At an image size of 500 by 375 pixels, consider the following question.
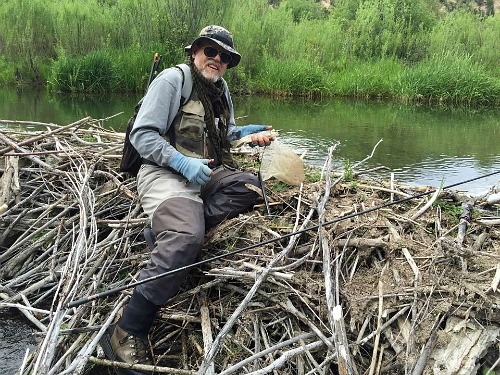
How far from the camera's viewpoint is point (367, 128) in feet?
37.3

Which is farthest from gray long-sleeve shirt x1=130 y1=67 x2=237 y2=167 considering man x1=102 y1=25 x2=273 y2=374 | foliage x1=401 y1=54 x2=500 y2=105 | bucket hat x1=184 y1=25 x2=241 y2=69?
foliage x1=401 y1=54 x2=500 y2=105

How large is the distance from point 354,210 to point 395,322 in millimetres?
957

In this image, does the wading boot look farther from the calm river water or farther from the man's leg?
the calm river water

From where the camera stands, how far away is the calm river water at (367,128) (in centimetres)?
744

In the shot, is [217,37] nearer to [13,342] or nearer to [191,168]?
[191,168]

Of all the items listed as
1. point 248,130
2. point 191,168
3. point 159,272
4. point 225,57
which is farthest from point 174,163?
point 248,130

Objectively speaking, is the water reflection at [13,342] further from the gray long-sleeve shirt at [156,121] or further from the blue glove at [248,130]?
the blue glove at [248,130]

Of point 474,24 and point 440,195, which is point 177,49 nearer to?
point 474,24

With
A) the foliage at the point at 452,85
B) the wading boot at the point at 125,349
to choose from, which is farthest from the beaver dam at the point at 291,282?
the foliage at the point at 452,85

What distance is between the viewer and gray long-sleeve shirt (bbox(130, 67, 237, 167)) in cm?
328

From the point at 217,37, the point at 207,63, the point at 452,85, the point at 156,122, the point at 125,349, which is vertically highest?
the point at 217,37

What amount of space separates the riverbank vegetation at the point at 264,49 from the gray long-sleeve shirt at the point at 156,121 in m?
14.2

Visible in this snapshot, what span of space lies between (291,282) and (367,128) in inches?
356

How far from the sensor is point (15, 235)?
4.12m
